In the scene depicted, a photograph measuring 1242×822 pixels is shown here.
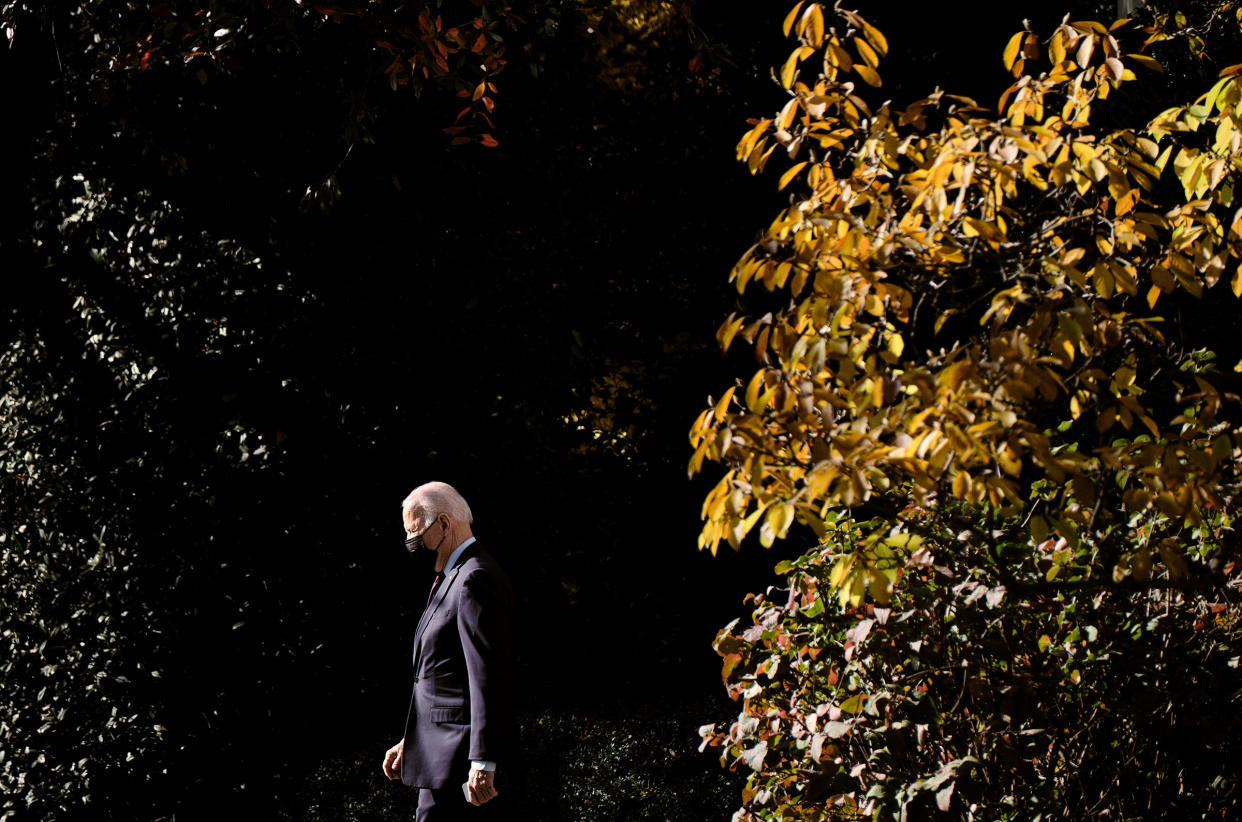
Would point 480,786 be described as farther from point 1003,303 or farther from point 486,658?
point 1003,303

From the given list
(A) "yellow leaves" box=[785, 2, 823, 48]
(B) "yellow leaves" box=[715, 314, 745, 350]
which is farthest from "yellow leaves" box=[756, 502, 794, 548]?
(A) "yellow leaves" box=[785, 2, 823, 48]

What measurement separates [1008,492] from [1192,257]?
41.9 inches

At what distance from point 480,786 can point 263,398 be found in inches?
104

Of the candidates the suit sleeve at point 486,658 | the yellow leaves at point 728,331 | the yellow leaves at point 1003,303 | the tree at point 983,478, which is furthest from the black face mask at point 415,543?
the yellow leaves at point 1003,303

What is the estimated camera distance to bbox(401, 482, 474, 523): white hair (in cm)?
420

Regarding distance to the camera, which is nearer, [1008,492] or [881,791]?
[1008,492]

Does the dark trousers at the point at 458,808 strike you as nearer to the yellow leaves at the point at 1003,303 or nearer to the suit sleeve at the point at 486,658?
the suit sleeve at the point at 486,658

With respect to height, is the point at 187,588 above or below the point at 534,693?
above

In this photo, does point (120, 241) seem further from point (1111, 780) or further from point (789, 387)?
point (1111, 780)

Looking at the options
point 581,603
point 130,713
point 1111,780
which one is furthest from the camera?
point 581,603

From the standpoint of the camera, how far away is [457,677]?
4.06 metres

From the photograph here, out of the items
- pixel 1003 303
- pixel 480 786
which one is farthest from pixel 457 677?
pixel 1003 303

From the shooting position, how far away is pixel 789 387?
2.47 m

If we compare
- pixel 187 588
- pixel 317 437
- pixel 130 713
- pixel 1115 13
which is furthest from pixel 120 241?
pixel 1115 13
